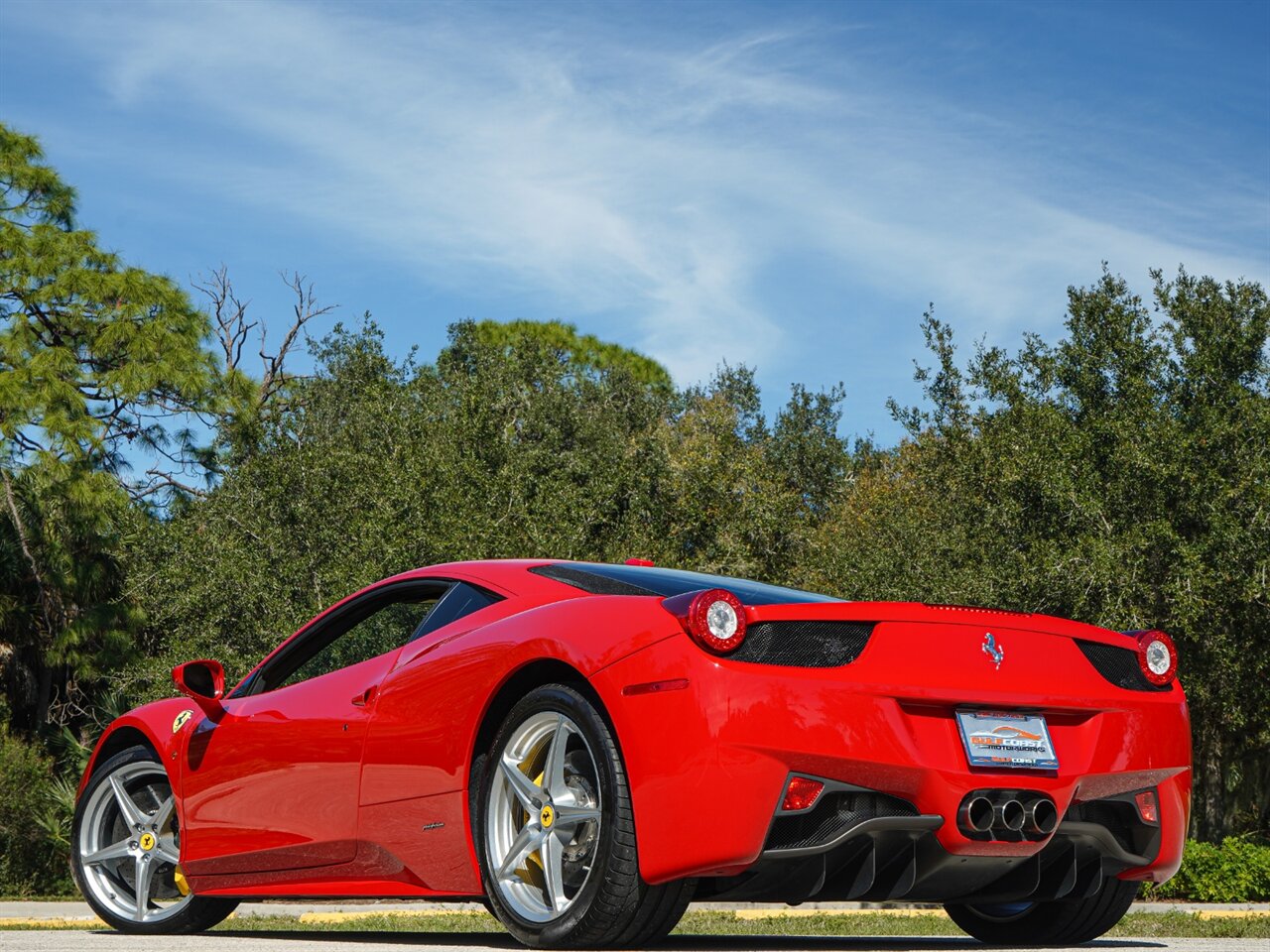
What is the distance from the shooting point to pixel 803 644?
4.45 meters

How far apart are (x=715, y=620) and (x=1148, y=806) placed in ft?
5.40

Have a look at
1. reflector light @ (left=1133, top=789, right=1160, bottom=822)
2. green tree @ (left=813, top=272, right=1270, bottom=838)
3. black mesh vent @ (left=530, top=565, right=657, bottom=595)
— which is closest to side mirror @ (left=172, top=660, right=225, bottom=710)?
black mesh vent @ (left=530, top=565, right=657, bottom=595)

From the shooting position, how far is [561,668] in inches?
188

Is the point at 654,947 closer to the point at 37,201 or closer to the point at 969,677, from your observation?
Result: the point at 969,677

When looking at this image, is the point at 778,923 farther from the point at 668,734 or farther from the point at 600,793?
the point at 668,734

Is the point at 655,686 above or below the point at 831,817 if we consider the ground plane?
above

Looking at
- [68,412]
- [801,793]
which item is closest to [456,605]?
[801,793]

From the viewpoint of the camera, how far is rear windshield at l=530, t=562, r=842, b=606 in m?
5.15

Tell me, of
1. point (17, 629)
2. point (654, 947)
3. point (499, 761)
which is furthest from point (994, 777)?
point (17, 629)

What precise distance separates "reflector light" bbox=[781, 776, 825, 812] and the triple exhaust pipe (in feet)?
1.47

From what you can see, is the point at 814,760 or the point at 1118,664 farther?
the point at 1118,664

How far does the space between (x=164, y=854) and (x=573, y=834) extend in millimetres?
2741

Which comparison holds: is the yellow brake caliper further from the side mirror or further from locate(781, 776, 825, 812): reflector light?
the side mirror

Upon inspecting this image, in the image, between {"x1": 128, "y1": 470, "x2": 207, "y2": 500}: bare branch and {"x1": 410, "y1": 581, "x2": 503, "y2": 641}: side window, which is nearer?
{"x1": 410, "y1": 581, "x2": 503, "y2": 641}: side window
